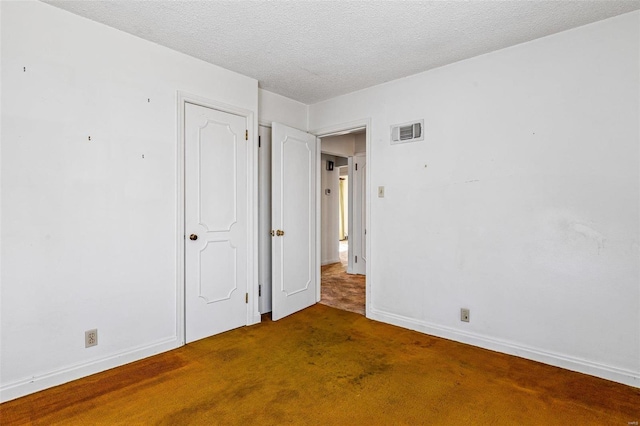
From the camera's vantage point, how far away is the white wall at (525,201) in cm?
234

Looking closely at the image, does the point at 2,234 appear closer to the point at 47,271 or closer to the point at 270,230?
the point at 47,271

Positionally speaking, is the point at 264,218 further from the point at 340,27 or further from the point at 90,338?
the point at 340,27

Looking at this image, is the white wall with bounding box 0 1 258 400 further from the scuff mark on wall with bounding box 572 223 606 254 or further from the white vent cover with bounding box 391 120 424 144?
the scuff mark on wall with bounding box 572 223 606 254

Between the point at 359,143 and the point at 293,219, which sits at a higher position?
the point at 359,143

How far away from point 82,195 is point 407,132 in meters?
2.80

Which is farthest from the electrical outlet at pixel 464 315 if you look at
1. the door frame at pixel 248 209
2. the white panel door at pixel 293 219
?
the door frame at pixel 248 209

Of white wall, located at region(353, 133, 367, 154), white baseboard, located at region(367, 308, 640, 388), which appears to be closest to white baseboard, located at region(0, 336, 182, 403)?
white baseboard, located at region(367, 308, 640, 388)

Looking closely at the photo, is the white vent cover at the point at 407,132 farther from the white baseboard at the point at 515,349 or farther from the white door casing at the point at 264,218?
the white baseboard at the point at 515,349

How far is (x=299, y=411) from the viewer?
6.55 feet

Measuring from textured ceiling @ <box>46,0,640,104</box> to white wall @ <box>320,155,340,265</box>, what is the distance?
3.72 meters

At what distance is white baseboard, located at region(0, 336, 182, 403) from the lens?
6.89ft

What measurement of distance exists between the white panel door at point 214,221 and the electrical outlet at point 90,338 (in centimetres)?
69

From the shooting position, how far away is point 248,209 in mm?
3422

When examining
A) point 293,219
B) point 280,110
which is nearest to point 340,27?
point 280,110
